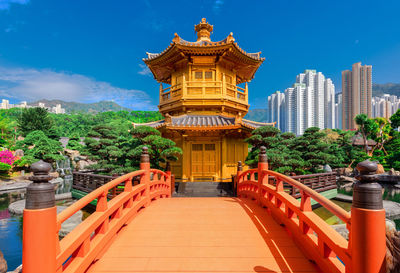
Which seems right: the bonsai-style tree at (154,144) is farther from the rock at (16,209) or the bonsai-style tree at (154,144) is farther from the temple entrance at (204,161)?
the rock at (16,209)

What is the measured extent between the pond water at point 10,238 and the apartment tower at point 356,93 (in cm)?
7559

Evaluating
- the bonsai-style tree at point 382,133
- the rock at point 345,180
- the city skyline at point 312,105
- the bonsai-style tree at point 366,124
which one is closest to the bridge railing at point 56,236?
the rock at point 345,180

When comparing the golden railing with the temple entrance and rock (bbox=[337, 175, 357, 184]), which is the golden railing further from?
rock (bbox=[337, 175, 357, 184])

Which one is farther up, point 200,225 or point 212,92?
point 212,92

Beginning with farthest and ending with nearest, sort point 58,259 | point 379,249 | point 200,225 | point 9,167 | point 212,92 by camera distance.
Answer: point 9,167, point 212,92, point 200,225, point 58,259, point 379,249

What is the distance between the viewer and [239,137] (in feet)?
42.4

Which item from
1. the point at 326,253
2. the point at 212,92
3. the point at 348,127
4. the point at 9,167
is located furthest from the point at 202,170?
the point at 348,127

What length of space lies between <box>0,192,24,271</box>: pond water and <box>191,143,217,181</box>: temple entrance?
27.5ft

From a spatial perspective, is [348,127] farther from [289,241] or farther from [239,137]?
[289,241]

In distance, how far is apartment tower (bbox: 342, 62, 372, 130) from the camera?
59.5 meters

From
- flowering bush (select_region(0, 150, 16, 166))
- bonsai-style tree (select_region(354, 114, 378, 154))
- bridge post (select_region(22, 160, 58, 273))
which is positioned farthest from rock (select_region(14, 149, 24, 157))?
bonsai-style tree (select_region(354, 114, 378, 154))

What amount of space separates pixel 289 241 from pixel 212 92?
33.6 feet

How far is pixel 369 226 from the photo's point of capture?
192 cm

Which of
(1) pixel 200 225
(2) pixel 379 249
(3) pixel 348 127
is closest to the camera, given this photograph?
(2) pixel 379 249
